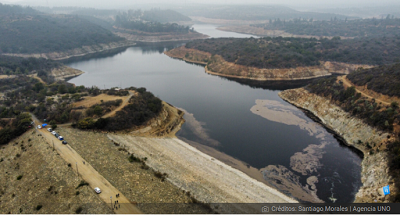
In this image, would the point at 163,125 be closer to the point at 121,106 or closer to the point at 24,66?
the point at 121,106

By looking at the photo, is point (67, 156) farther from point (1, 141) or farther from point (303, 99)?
point (303, 99)

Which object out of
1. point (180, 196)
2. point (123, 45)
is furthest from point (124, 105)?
point (123, 45)

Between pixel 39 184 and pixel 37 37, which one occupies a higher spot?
pixel 37 37

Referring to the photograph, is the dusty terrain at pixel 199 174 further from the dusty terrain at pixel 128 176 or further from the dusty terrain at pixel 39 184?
the dusty terrain at pixel 39 184

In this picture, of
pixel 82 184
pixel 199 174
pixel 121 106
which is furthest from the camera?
pixel 121 106

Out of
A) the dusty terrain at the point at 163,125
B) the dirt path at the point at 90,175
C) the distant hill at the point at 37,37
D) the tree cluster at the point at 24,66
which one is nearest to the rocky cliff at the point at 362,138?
the dirt path at the point at 90,175

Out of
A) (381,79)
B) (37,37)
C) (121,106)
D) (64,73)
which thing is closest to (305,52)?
(381,79)

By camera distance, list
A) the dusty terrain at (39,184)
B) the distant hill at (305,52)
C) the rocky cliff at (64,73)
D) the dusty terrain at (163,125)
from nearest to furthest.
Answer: the dusty terrain at (39,184) → the dusty terrain at (163,125) → the rocky cliff at (64,73) → the distant hill at (305,52)
